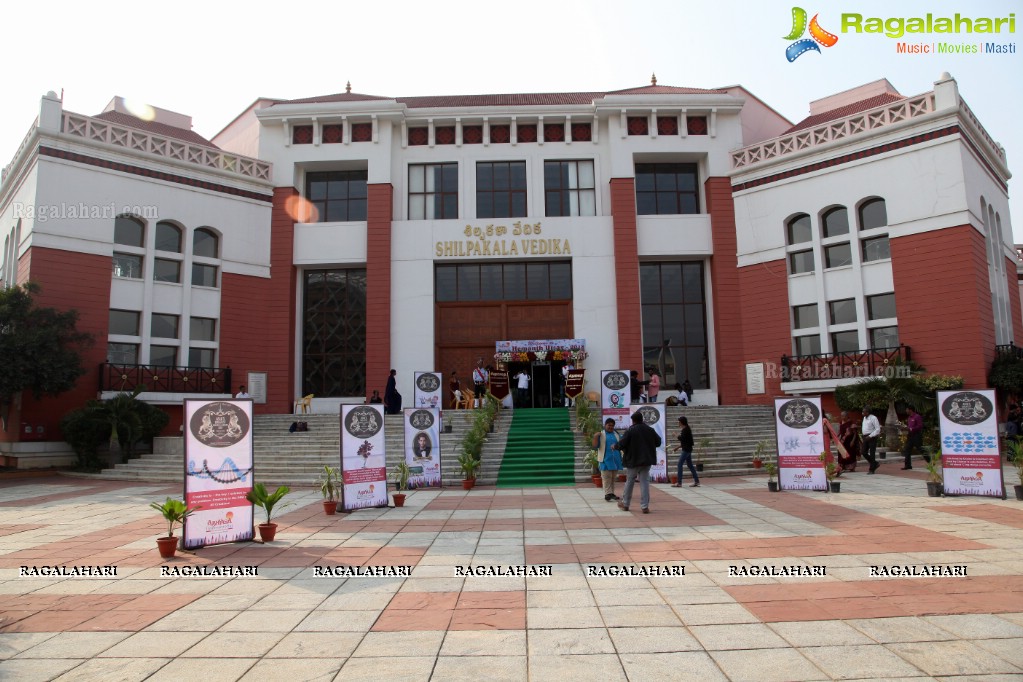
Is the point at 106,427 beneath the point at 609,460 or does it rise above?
above

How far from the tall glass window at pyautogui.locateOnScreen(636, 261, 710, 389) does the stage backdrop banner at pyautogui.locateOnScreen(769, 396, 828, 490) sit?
1326 cm

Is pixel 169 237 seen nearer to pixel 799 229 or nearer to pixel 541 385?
pixel 541 385

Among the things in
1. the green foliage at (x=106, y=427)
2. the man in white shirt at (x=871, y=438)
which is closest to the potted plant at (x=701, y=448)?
the man in white shirt at (x=871, y=438)

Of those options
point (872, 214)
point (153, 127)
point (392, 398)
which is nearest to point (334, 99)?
point (153, 127)

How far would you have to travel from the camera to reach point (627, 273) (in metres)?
26.5

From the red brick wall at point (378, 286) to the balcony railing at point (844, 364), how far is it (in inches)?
605

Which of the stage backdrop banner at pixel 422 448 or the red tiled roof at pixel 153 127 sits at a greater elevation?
the red tiled roof at pixel 153 127

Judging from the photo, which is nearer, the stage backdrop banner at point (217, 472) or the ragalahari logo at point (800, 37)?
the stage backdrop banner at point (217, 472)

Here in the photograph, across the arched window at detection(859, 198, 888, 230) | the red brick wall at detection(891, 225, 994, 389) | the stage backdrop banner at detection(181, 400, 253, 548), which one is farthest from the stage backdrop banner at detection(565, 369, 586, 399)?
the stage backdrop banner at detection(181, 400, 253, 548)

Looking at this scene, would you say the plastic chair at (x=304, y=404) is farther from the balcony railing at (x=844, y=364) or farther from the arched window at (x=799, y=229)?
the arched window at (x=799, y=229)

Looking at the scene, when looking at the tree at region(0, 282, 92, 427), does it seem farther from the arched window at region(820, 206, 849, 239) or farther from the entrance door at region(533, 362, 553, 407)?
the arched window at region(820, 206, 849, 239)

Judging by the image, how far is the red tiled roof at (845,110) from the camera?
27.2 m

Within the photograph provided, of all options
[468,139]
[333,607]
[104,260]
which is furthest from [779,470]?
[104,260]

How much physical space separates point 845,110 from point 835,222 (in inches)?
289
